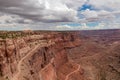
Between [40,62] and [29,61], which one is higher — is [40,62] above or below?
below

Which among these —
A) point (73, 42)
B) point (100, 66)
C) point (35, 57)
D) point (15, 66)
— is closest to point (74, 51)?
point (73, 42)

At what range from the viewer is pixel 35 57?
61156mm

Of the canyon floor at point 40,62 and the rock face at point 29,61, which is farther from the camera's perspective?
the canyon floor at point 40,62

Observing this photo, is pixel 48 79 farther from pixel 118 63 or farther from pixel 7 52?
pixel 118 63

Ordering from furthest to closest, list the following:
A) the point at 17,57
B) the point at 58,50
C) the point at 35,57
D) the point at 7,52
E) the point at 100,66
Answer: the point at 100,66 → the point at 58,50 → the point at 35,57 → the point at 17,57 → the point at 7,52

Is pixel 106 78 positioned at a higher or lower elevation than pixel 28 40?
lower

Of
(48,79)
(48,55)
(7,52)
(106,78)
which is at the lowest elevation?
(106,78)

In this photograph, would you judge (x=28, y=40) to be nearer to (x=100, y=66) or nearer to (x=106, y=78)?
(x=106, y=78)

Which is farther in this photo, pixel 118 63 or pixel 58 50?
pixel 118 63

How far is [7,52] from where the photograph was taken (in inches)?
1761

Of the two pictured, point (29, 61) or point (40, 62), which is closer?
point (29, 61)

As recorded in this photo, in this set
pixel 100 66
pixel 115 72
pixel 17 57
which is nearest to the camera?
pixel 17 57

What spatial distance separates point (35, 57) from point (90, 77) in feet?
151

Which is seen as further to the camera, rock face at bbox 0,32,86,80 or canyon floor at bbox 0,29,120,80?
canyon floor at bbox 0,29,120,80
